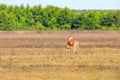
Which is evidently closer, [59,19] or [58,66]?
[58,66]

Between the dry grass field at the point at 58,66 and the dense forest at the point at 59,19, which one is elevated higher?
the dry grass field at the point at 58,66

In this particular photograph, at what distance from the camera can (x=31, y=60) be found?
26.5 m

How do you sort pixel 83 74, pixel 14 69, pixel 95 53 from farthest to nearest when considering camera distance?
1. pixel 95 53
2. pixel 14 69
3. pixel 83 74

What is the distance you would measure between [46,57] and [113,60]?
11.4 ft

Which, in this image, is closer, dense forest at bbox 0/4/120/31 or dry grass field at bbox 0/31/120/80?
dry grass field at bbox 0/31/120/80

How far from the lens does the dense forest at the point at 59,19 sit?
220 ft

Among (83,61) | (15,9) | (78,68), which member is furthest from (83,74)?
(15,9)

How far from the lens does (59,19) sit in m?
67.5

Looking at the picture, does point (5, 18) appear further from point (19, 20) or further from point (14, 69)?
point (14, 69)

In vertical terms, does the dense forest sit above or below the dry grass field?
below

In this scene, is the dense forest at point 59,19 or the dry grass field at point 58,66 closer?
the dry grass field at point 58,66

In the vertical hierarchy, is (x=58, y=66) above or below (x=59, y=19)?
above

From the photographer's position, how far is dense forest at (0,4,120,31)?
220ft

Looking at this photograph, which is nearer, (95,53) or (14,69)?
(14,69)
